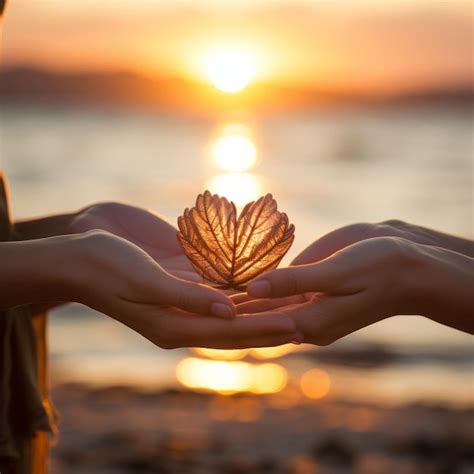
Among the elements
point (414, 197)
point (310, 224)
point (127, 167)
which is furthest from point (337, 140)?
point (310, 224)

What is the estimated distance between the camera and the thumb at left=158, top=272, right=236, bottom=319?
1.93m

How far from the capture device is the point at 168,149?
4484 cm

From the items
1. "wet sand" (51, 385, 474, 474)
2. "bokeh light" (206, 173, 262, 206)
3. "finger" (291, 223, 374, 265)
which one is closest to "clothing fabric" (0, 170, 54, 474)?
"finger" (291, 223, 374, 265)

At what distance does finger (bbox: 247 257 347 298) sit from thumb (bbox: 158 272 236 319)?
0.08m

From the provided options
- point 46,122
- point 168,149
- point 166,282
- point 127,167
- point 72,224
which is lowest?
point 166,282

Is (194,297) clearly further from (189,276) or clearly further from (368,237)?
(368,237)

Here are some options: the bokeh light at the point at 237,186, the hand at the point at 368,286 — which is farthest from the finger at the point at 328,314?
the bokeh light at the point at 237,186

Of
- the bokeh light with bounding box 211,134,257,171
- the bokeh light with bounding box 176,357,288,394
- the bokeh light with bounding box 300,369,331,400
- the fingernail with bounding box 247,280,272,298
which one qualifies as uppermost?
the bokeh light with bounding box 211,134,257,171

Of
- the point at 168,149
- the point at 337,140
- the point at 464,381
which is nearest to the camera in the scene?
the point at 464,381

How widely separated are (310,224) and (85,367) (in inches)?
412

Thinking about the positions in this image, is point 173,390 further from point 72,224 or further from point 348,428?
point 72,224

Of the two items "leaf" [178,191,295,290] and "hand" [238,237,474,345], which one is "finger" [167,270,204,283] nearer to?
"leaf" [178,191,295,290]

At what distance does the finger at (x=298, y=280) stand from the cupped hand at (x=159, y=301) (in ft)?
0.20

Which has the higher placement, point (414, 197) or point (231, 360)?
point (414, 197)
